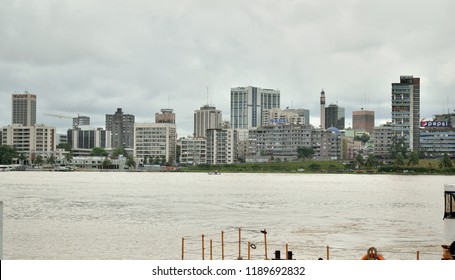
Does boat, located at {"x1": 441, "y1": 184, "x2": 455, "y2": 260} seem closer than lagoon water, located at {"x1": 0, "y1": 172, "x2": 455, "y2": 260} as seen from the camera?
Yes

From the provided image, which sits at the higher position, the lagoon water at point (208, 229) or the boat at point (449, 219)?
the boat at point (449, 219)

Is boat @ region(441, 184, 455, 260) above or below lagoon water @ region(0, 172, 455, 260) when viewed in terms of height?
above

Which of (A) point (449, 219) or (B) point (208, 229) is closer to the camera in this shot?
(A) point (449, 219)

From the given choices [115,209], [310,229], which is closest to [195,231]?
[310,229]

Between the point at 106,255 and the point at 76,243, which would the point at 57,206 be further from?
the point at 106,255

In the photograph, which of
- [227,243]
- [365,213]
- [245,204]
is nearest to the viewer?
[227,243]

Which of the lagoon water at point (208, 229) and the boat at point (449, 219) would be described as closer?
the boat at point (449, 219)

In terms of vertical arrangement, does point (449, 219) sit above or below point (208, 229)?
above

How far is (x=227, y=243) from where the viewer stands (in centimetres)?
4831
